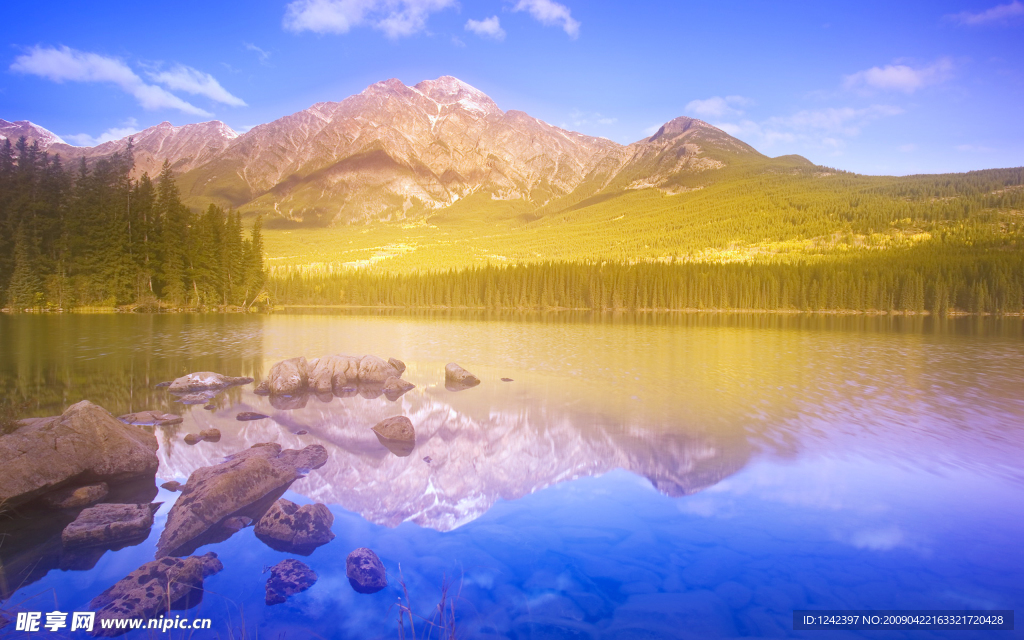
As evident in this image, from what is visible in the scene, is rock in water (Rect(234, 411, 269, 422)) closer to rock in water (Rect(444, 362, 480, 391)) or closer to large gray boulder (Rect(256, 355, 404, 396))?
large gray boulder (Rect(256, 355, 404, 396))

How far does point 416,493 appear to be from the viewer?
Result: 8.88 m

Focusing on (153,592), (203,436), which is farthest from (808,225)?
(153,592)

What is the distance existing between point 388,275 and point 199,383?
121 meters

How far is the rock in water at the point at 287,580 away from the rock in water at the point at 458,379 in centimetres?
1254

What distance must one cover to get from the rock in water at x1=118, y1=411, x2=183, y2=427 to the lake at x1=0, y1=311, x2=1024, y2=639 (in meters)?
0.54

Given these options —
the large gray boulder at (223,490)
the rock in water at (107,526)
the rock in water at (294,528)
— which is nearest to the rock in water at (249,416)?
the large gray boulder at (223,490)

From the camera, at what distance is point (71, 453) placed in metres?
8.43

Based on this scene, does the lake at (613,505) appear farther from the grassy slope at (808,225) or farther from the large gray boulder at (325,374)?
the grassy slope at (808,225)

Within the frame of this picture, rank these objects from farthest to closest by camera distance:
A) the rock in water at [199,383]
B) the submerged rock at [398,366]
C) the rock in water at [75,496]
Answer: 1. the submerged rock at [398,366]
2. the rock in water at [199,383]
3. the rock in water at [75,496]

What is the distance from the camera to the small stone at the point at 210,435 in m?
11.4

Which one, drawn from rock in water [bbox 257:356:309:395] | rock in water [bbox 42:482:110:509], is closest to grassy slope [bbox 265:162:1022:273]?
rock in water [bbox 257:356:309:395]

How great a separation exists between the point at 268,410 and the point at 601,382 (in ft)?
39.9

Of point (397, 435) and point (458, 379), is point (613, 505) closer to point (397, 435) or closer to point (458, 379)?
point (397, 435)

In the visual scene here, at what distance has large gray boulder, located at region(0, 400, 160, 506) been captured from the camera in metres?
7.65
